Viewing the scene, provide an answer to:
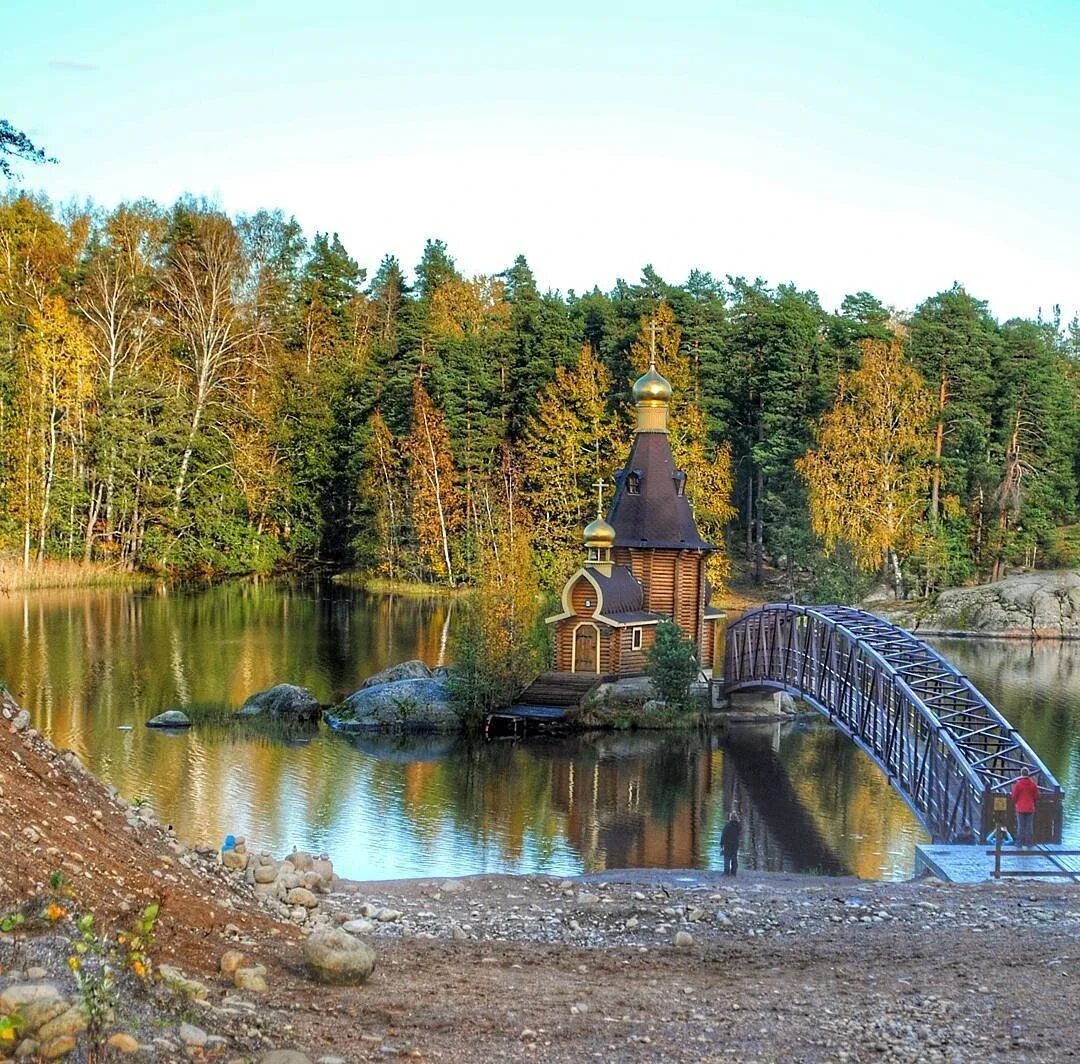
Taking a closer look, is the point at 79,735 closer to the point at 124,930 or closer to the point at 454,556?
the point at 124,930

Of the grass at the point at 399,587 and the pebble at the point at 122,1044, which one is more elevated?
the grass at the point at 399,587

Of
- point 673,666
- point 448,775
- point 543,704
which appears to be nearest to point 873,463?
point 673,666

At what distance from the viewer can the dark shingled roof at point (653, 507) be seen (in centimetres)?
3148

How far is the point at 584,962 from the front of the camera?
11.0m

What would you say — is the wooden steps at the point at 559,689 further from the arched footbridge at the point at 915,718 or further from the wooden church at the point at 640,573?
the arched footbridge at the point at 915,718

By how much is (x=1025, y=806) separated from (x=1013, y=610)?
101 feet

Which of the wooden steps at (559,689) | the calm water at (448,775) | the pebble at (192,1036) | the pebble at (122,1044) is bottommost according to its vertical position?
the calm water at (448,775)

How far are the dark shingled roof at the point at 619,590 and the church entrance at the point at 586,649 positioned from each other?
604 millimetres

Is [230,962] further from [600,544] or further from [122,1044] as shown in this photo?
[600,544]

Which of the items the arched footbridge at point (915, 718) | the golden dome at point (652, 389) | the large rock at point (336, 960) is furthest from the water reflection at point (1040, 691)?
the large rock at point (336, 960)

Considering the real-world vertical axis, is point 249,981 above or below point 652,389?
below

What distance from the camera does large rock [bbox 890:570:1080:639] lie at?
44344 mm

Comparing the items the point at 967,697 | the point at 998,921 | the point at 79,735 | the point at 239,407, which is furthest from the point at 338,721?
the point at 239,407

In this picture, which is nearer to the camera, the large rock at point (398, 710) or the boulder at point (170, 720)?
the boulder at point (170, 720)
